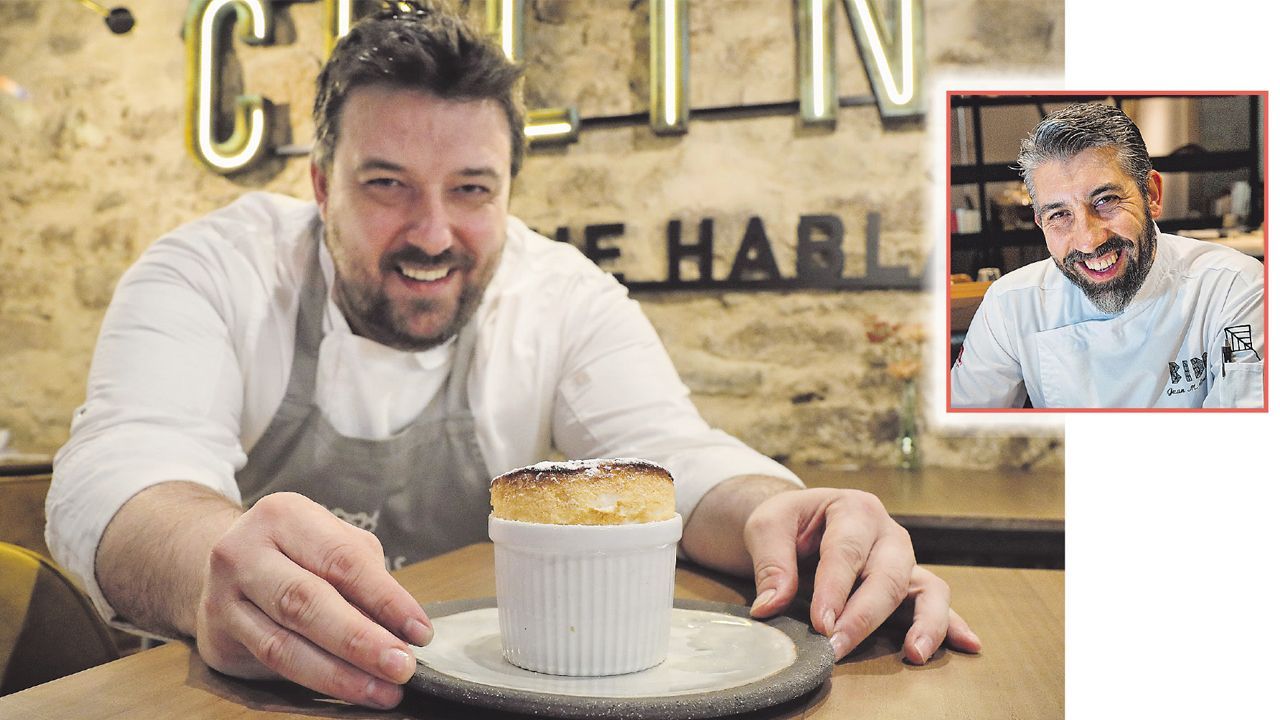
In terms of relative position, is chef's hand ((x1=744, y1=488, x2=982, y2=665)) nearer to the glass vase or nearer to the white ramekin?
the white ramekin

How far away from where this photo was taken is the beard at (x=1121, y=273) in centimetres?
114

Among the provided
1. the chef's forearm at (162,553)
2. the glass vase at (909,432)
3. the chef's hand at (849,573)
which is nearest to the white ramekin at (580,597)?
the chef's hand at (849,573)

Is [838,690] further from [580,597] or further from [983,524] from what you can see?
[983,524]

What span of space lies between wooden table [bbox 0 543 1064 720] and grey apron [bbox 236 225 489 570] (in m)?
0.94

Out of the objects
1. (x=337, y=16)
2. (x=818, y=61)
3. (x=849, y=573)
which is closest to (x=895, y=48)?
(x=818, y=61)

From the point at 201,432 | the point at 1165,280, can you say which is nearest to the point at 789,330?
the point at 1165,280

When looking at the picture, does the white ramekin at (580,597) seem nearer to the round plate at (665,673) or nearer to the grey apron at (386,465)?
the round plate at (665,673)

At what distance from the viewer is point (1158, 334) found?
45.8 inches

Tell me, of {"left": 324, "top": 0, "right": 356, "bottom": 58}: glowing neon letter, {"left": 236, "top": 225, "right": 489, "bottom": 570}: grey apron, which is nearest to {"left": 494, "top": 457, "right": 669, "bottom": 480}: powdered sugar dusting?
{"left": 236, "top": 225, "right": 489, "bottom": 570}: grey apron

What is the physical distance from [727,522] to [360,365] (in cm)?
85

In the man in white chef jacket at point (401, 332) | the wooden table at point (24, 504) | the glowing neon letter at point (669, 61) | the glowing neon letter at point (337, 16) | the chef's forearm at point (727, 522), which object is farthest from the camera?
the glowing neon letter at point (337, 16)

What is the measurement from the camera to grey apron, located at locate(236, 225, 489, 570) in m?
1.61

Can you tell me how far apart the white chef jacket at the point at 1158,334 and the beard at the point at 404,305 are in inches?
36.1

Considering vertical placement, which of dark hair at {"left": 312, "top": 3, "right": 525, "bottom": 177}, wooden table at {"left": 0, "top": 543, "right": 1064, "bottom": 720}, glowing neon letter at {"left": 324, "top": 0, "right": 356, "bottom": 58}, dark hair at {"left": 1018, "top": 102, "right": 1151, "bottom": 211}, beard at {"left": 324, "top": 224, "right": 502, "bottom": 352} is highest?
glowing neon letter at {"left": 324, "top": 0, "right": 356, "bottom": 58}
